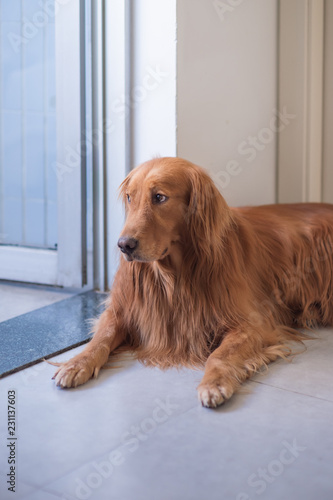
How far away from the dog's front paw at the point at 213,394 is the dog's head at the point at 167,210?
433 mm

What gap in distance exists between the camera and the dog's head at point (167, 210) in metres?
2.01

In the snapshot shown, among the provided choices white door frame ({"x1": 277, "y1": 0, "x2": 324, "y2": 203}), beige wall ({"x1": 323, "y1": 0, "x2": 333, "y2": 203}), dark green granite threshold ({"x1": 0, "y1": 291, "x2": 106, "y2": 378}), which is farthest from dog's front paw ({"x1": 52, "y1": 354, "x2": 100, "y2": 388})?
beige wall ({"x1": 323, "y1": 0, "x2": 333, "y2": 203})

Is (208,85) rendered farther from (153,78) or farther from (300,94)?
(300,94)

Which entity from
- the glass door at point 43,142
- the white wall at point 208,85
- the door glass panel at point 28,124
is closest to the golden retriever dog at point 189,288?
the white wall at point 208,85

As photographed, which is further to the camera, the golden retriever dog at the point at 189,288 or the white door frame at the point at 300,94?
the white door frame at the point at 300,94

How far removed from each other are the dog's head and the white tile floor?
16.1 inches

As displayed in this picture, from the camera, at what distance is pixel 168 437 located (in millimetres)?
1636

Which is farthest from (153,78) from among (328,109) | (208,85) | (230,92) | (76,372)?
(76,372)

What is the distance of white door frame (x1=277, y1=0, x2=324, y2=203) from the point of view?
3219mm

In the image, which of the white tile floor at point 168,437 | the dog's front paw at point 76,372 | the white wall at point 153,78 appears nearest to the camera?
the white tile floor at point 168,437

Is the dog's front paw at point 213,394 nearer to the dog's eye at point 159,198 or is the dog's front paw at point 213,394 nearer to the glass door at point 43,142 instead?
the dog's eye at point 159,198

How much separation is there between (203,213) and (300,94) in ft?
4.66

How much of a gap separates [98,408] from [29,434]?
22 cm

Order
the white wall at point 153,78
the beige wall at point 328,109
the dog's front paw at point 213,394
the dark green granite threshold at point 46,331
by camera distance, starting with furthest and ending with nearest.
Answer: the beige wall at point 328,109 → the white wall at point 153,78 → the dark green granite threshold at point 46,331 → the dog's front paw at point 213,394
